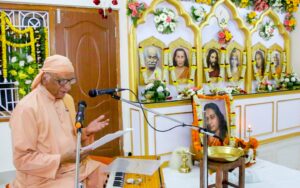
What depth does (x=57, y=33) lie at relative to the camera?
158 inches

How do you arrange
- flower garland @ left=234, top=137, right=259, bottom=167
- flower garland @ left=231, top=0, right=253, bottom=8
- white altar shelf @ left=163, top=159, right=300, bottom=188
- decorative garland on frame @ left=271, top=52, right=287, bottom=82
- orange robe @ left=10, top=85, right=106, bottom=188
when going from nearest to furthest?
orange robe @ left=10, top=85, right=106, bottom=188
white altar shelf @ left=163, top=159, right=300, bottom=188
flower garland @ left=234, top=137, right=259, bottom=167
flower garland @ left=231, top=0, right=253, bottom=8
decorative garland on frame @ left=271, top=52, right=287, bottom=82

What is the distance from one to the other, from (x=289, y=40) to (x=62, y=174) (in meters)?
5.52

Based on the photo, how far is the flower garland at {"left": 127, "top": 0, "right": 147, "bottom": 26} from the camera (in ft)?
14.0

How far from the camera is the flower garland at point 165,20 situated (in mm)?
4621

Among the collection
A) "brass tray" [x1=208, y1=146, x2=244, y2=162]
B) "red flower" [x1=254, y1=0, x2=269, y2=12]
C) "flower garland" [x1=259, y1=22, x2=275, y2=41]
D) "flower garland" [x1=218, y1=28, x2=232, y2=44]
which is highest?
"red flower" [x1=254, y1=0, x2=269, y2=12]

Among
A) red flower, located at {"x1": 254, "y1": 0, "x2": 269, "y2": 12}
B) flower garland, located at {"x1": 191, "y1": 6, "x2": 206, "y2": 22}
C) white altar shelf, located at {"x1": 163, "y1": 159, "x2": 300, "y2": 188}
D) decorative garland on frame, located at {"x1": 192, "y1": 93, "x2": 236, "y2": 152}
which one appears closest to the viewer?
white altar shelf, located at {"x1": 163, "y1": 159, "x2": 300, "y2": 188}

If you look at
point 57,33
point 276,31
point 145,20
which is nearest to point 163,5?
point 145,20

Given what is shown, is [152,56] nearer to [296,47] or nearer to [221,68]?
[221,68]

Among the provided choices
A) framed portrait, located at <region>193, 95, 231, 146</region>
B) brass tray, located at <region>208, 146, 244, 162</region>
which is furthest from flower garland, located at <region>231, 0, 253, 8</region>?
brass tray, located at <region>208, 146, 244, 162</region>

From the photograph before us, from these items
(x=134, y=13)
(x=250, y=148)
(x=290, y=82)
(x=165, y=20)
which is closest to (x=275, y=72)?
(x=290, y=82)

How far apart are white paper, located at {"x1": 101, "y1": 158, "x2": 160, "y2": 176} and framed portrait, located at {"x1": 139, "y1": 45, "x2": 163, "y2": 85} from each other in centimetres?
244

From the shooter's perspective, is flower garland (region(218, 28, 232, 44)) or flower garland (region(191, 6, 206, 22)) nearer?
flower garland (region(191, 6, 206, 22))

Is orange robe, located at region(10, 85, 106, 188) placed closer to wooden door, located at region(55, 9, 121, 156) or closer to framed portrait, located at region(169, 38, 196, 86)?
wooden door, located at region(55, 9, 121, 156)

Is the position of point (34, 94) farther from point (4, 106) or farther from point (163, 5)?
point (163, 5)
